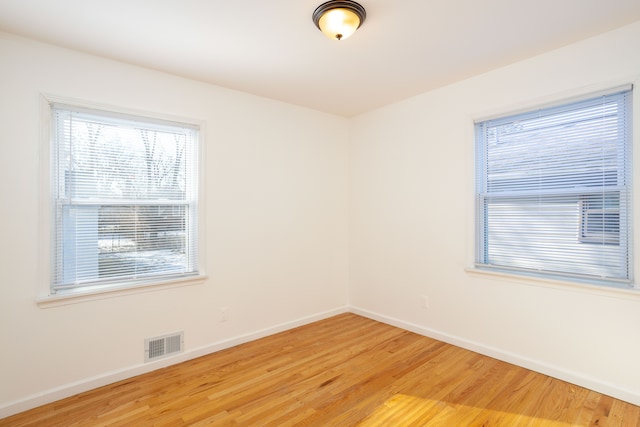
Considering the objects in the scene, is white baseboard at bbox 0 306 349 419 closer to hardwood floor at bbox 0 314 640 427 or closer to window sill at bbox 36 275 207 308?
hardwood floor at bbox 0 314 640 427

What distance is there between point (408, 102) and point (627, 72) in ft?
6.17

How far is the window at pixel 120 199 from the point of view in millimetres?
2539

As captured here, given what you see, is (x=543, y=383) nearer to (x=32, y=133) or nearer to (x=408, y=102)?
(x=408, y=102)

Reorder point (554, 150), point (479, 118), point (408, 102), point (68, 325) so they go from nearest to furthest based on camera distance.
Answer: point (68, 325) < point (554, 150) < point (479, 118) < point (408, 102)

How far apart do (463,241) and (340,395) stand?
74.8 inches

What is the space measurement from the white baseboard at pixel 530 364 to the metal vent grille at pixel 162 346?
2.36 meters

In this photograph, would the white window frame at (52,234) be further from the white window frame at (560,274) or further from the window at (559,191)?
the window at (559,191)

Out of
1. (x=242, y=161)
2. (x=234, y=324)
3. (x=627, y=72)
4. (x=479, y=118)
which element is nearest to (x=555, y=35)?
(x=627, y=72)

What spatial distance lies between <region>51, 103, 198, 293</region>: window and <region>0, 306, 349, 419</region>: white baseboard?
73cm

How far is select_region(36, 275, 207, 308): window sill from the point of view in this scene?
244 cm

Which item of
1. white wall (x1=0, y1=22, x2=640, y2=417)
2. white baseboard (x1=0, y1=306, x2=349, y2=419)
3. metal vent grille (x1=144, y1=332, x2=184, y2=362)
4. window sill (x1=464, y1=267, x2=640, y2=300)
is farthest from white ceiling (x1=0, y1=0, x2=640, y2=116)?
white baseboard (x1=0, y1=306, x2=349, y2=419)

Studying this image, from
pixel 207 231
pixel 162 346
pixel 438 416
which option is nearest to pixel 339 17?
pixel 207 231

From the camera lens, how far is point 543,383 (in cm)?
258

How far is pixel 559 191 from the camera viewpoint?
8.79ft
